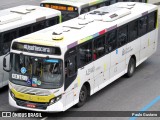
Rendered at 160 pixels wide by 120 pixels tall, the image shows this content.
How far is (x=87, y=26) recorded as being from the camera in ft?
55.2

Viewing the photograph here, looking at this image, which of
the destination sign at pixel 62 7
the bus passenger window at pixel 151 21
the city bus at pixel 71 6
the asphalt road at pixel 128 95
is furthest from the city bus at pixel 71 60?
the destination sign at pixel 62 7

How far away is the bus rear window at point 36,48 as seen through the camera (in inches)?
567

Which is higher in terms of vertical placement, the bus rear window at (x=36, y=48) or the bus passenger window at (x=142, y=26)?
the bus rear window at (x=36, y=48)

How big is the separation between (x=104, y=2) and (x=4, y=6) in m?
12.3

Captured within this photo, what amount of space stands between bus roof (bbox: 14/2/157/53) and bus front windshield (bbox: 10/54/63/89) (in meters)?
0.51

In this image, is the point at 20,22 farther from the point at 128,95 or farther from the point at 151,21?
the point at 151,21

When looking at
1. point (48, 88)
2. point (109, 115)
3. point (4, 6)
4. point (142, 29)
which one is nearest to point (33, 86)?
point (48, 88)

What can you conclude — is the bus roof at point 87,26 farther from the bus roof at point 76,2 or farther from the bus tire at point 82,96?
the bus roof at point 76,2

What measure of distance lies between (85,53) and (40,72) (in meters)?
1.95

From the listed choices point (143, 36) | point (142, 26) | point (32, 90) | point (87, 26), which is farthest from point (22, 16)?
point (143, 36)

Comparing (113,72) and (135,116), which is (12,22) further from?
(135,116)

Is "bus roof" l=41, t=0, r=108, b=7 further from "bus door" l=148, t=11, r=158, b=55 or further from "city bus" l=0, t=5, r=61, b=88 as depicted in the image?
"bus door" l=148, t=11, r=158, b=55

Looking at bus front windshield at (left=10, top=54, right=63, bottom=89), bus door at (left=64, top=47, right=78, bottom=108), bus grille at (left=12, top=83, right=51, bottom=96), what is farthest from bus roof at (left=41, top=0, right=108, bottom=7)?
bus grille at (left=12, top=83, right=51, bottom=96)

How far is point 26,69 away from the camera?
48.5 feet
